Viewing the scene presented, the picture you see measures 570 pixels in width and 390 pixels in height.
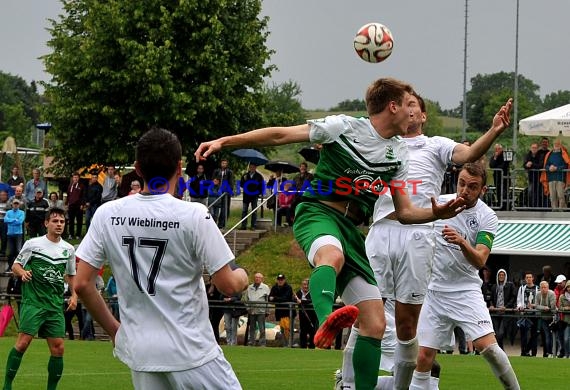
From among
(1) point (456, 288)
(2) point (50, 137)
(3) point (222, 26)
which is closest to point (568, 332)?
(1) point (456, 288)

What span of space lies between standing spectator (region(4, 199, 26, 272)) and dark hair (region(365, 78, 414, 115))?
897 inches

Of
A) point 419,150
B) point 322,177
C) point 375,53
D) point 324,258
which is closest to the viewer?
point 324,258

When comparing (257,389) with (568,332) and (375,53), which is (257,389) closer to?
(375,53)

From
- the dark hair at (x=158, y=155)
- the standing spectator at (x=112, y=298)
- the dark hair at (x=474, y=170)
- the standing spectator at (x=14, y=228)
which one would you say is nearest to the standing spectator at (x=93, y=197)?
the standing spectator at (x=14, y=228)

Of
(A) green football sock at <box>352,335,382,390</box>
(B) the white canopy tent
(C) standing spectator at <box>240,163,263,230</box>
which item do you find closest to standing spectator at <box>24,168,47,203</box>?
(C) standing spectator at <box>240,163,263,230</box>

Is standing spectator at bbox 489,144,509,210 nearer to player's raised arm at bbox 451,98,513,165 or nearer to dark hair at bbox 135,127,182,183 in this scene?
player's raised arm at bbox 451,98,513,165

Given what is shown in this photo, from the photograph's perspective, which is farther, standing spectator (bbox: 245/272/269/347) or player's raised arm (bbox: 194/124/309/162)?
standing spectator (bbox: 245/272/269/347)

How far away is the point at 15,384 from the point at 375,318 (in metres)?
7.07

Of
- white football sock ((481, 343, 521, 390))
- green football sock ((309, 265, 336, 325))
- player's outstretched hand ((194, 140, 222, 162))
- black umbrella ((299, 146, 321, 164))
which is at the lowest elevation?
white football sock ((481, 343, 521, 390))

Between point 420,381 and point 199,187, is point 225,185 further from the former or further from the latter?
point 420,381

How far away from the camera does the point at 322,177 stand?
8797 millimetres

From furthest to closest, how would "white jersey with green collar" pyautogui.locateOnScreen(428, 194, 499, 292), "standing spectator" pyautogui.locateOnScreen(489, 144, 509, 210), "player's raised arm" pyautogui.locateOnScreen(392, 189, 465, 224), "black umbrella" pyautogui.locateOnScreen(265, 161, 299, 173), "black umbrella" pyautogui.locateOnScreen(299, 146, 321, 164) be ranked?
"black umbrella" pyautogui.locateOnScreen(265, 161, 299, 173) < "standing spectator" pyautogui.locateOnScreen(489, 144, 509, 210) < "white jersey with green collar" pyautogui.locateOnScreen(428, 194, 499, 292) < "black umbrella" pyautogui.locateOnScreen(299, 146, 321, 164) < "player's raised arm" pyautogui.locateOnScreen(392, 189, 465, 224)

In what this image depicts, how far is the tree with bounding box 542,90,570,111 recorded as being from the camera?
123369 millimetres

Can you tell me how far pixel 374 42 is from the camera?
1284cm
